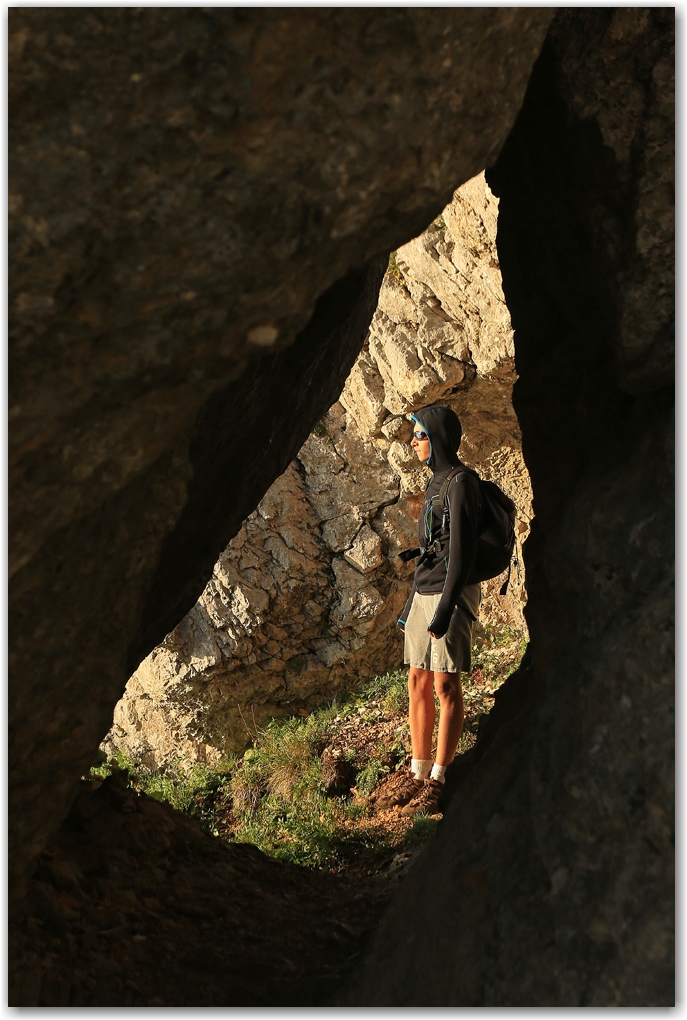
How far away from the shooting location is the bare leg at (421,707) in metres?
4.88

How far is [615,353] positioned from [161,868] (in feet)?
9.63

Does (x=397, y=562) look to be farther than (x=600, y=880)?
Yes

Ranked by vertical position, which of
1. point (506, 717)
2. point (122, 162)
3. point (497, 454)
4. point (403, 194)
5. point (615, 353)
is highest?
point (497, 454)

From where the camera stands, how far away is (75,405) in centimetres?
186

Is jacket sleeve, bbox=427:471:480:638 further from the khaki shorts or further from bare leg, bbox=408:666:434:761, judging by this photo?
bare leg, bbox=408:666:434:761

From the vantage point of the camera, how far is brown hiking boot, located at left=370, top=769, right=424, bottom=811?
17.2 feet

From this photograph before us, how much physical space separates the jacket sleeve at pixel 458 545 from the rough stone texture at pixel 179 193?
2380 millimetres

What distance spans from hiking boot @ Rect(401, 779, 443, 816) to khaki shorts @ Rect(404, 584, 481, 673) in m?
0.72

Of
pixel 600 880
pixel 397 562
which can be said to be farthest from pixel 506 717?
pixel 397 562

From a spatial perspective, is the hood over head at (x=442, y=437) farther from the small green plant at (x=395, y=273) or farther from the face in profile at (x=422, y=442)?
the small green plant at (x=395, y=273)

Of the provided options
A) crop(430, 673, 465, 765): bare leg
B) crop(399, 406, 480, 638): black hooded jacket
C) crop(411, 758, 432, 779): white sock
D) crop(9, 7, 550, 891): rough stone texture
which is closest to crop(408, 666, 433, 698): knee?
crop(430, 673, 465, 765): bare leg

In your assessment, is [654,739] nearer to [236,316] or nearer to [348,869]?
[236,316]

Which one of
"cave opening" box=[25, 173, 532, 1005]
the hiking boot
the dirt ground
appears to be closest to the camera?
the dirt ground

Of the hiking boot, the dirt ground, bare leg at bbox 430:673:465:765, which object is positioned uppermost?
bare leg at bbox 430:673:465:765
